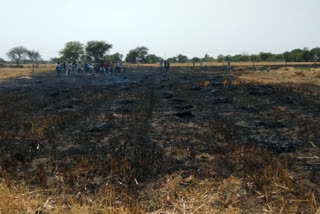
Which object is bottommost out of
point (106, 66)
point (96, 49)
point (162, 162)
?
point (162, 162)

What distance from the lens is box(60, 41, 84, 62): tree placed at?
60031 millimetres

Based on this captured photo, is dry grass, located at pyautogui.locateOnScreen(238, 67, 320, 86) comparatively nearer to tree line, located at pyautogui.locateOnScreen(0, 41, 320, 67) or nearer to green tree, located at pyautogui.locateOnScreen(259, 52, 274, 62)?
tree line, located at pyautogui.locateOnScreen(0, 41, 320, 67)

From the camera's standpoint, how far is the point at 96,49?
58.0 m

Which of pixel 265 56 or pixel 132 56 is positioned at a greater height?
pixel 265 56

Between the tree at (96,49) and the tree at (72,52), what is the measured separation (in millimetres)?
3286

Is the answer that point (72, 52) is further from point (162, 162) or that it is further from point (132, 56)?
point (162, 162)

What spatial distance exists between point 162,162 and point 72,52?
62091 millimetres

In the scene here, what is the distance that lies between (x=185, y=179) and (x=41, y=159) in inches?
121

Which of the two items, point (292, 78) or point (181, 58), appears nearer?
point (292, 78)

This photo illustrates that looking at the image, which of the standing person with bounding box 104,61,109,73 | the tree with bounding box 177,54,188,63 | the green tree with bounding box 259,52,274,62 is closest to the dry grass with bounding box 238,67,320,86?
the standing person with bounding box 104,61,109,73

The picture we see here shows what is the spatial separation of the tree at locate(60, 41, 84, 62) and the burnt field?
56.2m

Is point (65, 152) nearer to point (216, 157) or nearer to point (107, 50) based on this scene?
point (216, 157)

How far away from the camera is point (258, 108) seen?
9430 millimetres

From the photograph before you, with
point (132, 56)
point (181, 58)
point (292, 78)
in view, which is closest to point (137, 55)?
point (132, 56)
